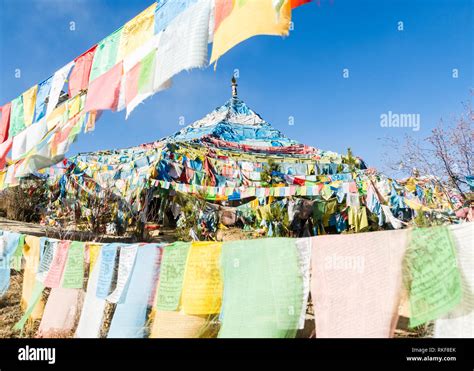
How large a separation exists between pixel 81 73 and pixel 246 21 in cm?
335

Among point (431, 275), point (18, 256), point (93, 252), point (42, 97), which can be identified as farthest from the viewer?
point (42, 97)

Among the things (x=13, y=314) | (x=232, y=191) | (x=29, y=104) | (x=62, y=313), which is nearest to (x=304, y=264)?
(x=62, y=313)

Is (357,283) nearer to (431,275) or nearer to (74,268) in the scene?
(431,275)

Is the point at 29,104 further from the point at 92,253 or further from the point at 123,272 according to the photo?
the point at 123,272

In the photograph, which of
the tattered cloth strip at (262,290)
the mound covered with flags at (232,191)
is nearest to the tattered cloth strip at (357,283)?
the tattered cloth strip at (262,290)

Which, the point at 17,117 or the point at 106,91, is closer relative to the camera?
the point at 106,91

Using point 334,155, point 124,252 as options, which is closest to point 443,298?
point 124,252

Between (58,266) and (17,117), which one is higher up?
(17,117)

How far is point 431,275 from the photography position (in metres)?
2.30

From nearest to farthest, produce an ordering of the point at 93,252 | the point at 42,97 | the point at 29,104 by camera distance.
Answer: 1. the point at 93,252
2. the point at 42,97
3. the point at 29,104

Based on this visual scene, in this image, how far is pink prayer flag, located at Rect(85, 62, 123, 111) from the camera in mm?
4309

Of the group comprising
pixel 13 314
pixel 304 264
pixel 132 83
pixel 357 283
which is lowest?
pixel 13 314

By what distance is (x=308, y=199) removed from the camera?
38.0ft
